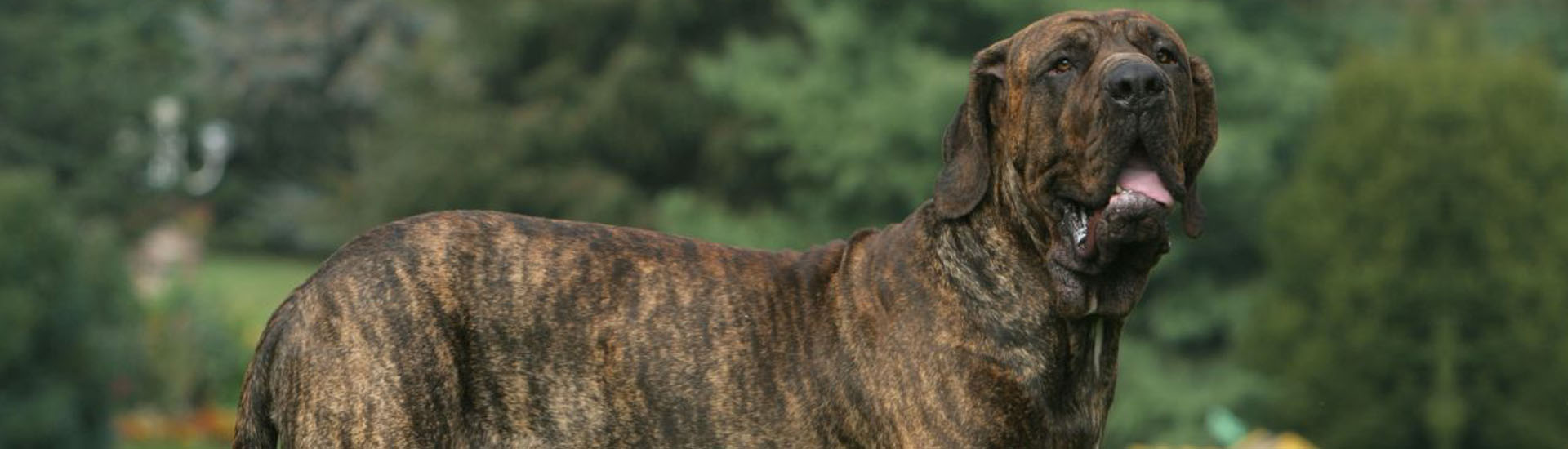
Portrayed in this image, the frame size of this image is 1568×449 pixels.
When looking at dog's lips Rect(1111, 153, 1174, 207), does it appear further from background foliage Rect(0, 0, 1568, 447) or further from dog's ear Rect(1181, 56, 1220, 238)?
background foliage Rect(0, 0, 1568, 447)

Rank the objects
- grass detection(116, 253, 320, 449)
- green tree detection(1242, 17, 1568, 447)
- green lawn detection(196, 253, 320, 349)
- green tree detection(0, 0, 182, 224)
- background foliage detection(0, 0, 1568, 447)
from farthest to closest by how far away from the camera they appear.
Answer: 1. green tree detection(0, 0, 182, 224)
2. green lawn detection(196, 253, 320, 349)
3. grass detection(116, 253, 320, 449)
4. background foliage detection(0, 0, 1568, 447)
5. green tree detection(1242, 17, 1568, 447)

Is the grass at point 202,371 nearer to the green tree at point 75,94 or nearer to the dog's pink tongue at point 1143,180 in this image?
the green tree at point 75,94

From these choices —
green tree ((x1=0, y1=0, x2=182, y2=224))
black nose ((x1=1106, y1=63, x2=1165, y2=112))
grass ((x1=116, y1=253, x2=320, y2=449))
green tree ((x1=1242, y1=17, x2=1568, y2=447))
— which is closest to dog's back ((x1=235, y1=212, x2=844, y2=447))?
black nose ((x1=1106, y1=63, x2=1165, y2=112))

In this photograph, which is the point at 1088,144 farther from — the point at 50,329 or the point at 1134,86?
the point at 50,329

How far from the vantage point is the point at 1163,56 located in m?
4.31

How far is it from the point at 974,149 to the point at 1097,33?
43 cm

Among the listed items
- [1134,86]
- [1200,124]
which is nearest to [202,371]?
[1200,124]

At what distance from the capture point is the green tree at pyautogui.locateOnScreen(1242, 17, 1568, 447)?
1261 centimetres

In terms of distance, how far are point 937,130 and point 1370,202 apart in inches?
215

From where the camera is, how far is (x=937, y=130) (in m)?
18.2

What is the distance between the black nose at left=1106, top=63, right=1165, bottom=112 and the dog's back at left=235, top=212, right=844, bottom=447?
0.94 meters

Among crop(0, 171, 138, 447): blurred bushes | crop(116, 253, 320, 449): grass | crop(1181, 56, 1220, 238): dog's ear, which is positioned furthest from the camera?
crop(116, 253, 320, 449): grass

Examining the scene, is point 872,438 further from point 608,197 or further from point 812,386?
point 608,197

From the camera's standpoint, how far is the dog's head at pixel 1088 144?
4102 mm
